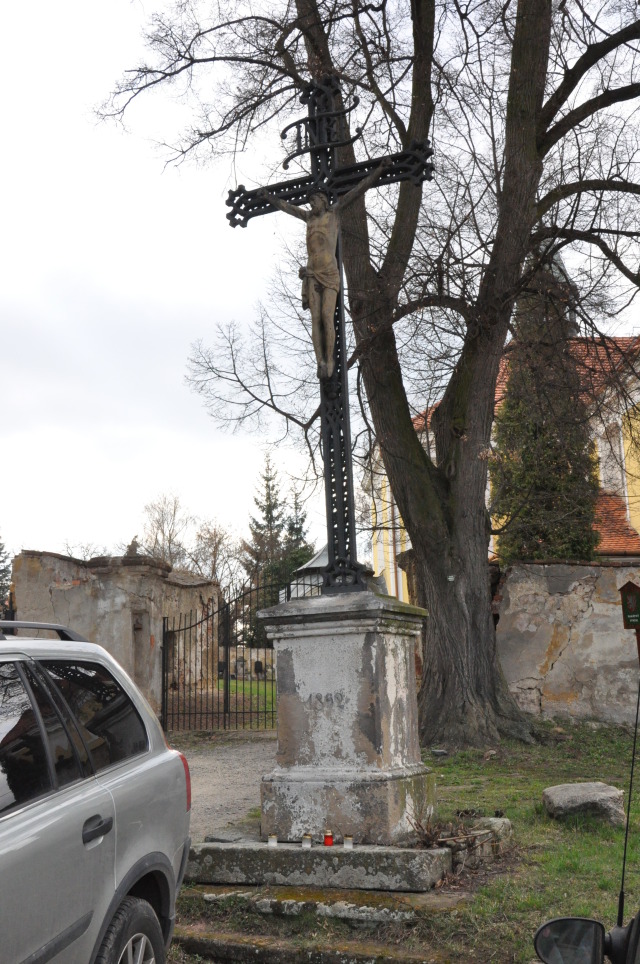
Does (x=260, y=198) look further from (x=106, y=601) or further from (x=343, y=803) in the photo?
(x=106, y=601)

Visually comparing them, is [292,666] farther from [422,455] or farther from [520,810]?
[422,455]

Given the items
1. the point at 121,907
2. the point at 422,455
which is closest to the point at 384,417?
the point at 422,455

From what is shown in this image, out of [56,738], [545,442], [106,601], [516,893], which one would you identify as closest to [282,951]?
[516,893]

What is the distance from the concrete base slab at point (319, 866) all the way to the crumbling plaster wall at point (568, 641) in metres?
7.98

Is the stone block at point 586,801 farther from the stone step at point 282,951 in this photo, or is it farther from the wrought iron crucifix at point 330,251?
the stone step at point 282,951

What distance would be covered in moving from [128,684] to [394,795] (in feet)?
6.75

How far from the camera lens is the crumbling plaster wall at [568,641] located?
41.0 ft

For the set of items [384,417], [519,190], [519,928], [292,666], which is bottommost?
[519,928]

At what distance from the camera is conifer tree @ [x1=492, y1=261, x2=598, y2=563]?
11.0m

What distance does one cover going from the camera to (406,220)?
11.2 meters

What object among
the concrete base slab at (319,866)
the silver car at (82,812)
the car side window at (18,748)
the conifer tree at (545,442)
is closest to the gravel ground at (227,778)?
the concrete base slab at (319,866)

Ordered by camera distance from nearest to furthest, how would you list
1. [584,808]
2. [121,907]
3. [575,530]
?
[121,907] < [584,808] < [575,530]

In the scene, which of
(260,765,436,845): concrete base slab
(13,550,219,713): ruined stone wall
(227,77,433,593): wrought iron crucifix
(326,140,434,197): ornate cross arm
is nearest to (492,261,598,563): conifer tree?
(326,140,434,197): ornate cross arm

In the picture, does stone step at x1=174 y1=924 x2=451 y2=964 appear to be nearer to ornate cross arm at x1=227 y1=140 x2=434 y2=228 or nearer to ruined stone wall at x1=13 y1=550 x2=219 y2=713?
ornate cross arm at x1=227 y1=140 x2=434 y2=228
